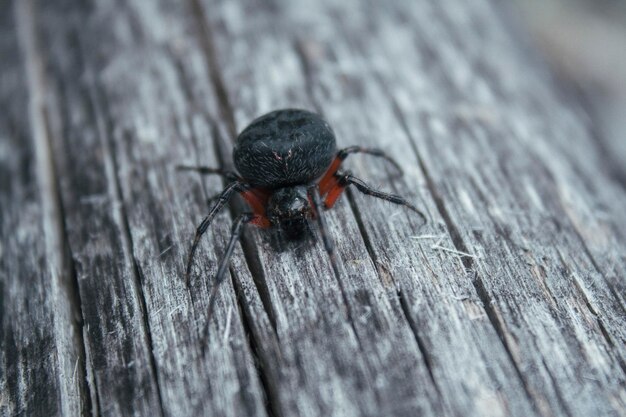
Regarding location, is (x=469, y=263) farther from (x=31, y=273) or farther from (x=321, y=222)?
(x=31, y=273)

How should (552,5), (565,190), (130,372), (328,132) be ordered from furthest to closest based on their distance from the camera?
(552,5) < (565,190) < (328,132) < (130,372)

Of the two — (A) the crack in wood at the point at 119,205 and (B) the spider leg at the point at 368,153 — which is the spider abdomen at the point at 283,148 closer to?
(B) the spider leg at the point at 368,153

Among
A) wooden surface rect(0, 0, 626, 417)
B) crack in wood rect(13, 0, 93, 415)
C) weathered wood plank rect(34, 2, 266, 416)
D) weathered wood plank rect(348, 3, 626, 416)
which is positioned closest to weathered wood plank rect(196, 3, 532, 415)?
wooden surface rect(0, 0, 626, 417)

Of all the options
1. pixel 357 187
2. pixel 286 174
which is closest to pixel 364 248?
pixel 357 187

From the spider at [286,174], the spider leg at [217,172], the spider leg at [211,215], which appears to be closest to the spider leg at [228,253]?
the spider at [286,174]

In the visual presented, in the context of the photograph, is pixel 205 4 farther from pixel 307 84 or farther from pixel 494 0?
pixel 494 0

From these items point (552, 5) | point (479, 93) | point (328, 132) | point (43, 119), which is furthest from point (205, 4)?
point (552, 5)

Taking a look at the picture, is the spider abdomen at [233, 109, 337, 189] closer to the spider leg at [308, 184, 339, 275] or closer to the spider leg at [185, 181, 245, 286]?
the spider leg at [185, 181, 245, 286]
